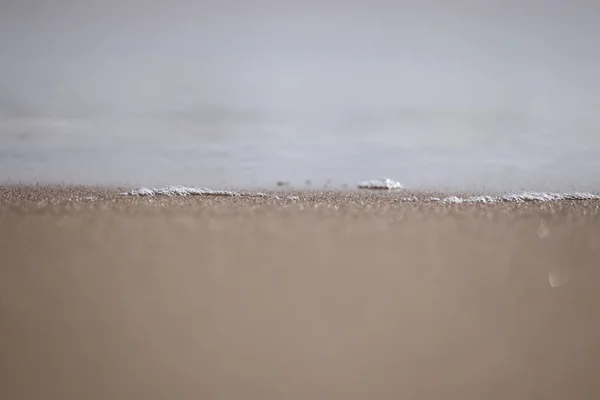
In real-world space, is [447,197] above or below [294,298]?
above

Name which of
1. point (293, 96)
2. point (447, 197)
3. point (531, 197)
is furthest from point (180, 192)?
point (531, 197)

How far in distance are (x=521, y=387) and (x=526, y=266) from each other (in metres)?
0.50

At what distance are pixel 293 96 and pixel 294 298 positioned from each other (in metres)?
0.97

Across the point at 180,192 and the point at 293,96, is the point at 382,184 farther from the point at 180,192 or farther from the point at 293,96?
the point at 180,192

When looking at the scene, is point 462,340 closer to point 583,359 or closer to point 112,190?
point 583,359

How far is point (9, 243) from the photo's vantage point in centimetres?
189

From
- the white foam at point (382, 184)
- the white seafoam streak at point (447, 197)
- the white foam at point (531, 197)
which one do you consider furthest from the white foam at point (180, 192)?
the white foam at point (531, 197)

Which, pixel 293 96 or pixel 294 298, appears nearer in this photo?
pixel 294 298

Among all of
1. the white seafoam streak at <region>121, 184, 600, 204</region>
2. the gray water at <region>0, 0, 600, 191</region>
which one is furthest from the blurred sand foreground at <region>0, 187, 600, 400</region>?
the gray water at <region>0, 0, 600, 191</region>

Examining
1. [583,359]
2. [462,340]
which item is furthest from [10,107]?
[583,359]

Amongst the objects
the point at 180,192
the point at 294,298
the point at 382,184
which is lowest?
the point at 294,298

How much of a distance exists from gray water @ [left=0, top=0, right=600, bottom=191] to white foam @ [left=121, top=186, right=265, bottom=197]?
32mm

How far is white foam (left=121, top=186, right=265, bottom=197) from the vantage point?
7.32 ft

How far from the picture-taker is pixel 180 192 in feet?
7.35
